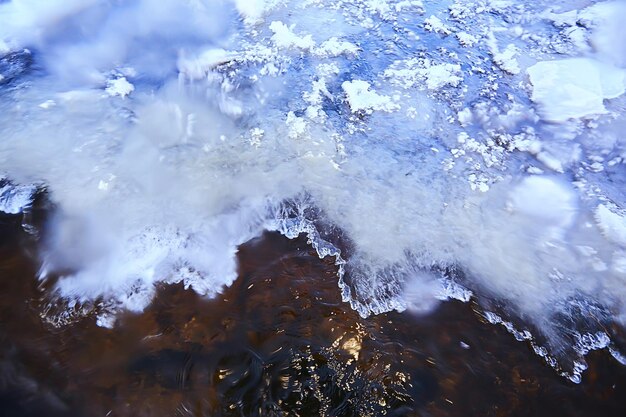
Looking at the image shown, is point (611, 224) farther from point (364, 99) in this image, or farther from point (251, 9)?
point (251, 9)

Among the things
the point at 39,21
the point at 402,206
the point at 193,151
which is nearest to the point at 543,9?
the point at 402,206

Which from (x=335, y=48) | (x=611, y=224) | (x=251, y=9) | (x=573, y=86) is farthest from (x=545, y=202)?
(x=251, y=9)

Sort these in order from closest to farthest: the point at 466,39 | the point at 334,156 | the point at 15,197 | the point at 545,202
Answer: the point at 15,197 → the point at 545,202 → the point at 334,156 → the point at 466,39

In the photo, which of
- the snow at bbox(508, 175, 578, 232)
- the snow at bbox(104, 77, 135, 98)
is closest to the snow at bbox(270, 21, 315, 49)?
the snow at bbox(104, 77, 135, 98)

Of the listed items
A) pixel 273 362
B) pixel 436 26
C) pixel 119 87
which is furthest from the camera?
pixel 436 26

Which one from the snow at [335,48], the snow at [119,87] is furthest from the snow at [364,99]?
the snow at [119,87]

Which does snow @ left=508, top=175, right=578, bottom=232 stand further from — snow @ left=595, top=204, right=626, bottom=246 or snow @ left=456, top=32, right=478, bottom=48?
snow @ left=456, top=32, right=478, bottom=48
